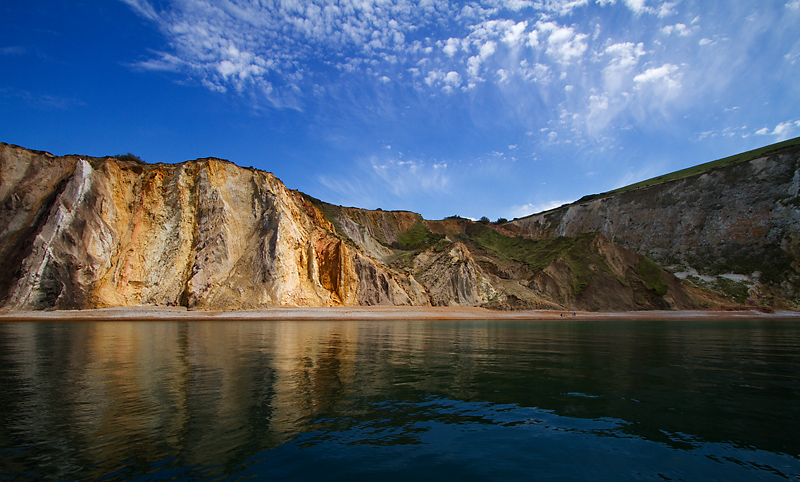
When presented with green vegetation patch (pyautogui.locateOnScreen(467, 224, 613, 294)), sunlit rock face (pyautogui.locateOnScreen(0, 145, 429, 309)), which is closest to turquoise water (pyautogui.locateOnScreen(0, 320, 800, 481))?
sunlit rock face (pyautogui.locateOnScreen(0, 145, 429, 309))

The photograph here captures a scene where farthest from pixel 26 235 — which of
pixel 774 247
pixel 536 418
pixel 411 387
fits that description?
pixel 774 247

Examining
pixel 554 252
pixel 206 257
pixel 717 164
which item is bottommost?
pixel 206 257

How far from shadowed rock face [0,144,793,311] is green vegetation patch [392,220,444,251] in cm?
1050

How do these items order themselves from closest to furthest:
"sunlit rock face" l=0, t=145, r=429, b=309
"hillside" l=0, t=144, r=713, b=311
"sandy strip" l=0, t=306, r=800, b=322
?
"sandy strip" l=0, t=306, r=800, b=322
"sunlit rock face" l=0, t=145, r=429, b=309
"hillside" l=0, t=144, r=713, b=311

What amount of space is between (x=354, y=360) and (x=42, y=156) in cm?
A: 5849

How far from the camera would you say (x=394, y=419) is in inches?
290

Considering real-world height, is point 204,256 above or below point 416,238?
below

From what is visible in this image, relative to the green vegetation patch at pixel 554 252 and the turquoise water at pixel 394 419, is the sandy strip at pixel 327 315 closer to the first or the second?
the green vegetation patch at pixel 554 252

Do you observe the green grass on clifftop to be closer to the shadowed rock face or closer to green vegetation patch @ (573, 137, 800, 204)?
green vegetation patch @ (573, 137, 800, 204)

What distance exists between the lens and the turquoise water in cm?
518

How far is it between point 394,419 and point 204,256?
152 ft

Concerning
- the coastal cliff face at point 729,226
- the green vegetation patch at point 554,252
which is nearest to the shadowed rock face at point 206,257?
the green vegetation patch at point 554,252

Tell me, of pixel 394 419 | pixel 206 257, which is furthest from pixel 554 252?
pixel 394 419

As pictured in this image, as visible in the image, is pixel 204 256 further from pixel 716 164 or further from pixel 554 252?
pixel 716 164
